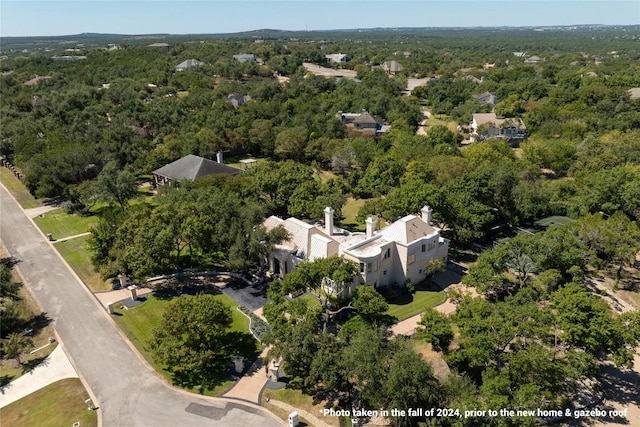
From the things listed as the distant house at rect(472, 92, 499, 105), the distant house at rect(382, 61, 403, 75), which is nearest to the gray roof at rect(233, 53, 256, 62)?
the distant house at rect(382, 61, 403, 75)

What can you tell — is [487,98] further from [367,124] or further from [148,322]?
[148,322]

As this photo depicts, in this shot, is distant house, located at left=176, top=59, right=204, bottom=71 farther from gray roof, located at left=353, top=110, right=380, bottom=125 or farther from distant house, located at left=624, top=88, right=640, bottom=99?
distant house, located at left=624, top=88, right=640, bottom=99

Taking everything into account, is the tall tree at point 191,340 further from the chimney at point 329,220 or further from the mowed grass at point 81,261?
the chimney at point 329,220

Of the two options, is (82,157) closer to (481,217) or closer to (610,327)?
(481,217)

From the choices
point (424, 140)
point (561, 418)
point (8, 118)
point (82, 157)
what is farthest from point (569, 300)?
point (8, 118)

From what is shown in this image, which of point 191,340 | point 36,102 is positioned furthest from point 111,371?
point 36,102

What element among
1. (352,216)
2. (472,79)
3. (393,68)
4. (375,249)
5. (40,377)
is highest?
(393,68)
